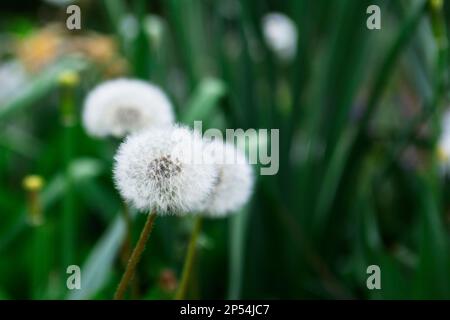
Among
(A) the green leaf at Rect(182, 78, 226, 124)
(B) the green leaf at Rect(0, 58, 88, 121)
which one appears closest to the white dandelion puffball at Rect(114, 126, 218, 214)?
(A) the green leaf at Rect(182, 78, 226, 124)

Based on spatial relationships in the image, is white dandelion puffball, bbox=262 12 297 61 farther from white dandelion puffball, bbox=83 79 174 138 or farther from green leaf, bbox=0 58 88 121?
white dandelion puffball, bbox=83 79 174 138

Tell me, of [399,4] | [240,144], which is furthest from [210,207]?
[399,4]

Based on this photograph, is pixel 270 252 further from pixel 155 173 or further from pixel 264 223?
pixel 155 173

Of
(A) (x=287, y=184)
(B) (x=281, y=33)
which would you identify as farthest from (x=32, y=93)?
(B) (x=281, y=33)

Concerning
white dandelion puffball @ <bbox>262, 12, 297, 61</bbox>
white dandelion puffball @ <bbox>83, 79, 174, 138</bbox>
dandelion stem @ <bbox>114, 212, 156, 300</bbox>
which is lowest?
dandelion stem @ <bbox>114, 212, 156, 300</bbox>

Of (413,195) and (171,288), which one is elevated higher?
(413,195)
